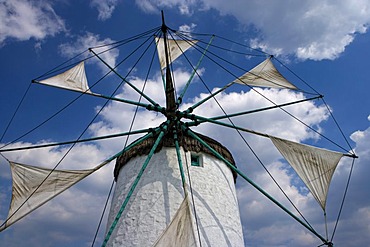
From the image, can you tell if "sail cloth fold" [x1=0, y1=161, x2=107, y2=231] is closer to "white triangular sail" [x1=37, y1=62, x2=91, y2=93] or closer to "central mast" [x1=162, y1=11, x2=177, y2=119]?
"central mast" [x1=162, y1=11, x2=177, y2=119]

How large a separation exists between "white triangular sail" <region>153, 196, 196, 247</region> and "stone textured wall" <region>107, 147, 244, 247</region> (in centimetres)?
82

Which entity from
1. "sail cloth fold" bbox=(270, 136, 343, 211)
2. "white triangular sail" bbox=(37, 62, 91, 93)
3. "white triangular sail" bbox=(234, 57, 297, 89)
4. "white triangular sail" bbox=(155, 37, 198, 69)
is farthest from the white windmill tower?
"white triangular sail" bbox=(155, 37, 198, 69)

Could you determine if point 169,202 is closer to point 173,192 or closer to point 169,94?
point 173,192

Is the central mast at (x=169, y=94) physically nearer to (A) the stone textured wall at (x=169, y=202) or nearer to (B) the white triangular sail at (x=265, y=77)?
(A) the stone textured wall at (x=169, y=202)

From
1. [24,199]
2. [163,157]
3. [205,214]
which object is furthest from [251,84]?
[24,199]

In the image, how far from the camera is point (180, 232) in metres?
6.10

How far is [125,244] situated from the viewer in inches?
278

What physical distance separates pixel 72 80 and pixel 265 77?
19.4ft

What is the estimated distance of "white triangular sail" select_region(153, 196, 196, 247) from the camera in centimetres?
589

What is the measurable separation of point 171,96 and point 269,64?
4.51 metres

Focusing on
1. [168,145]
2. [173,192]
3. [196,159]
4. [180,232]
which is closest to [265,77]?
[196,159]

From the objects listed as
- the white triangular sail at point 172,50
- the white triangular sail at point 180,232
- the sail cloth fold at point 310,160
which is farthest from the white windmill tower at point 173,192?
the white triangular sail at point 172,50

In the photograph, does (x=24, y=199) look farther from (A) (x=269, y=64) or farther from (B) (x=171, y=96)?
(A) (x=269, y=64)

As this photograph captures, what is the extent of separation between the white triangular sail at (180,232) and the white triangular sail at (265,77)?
516cm
